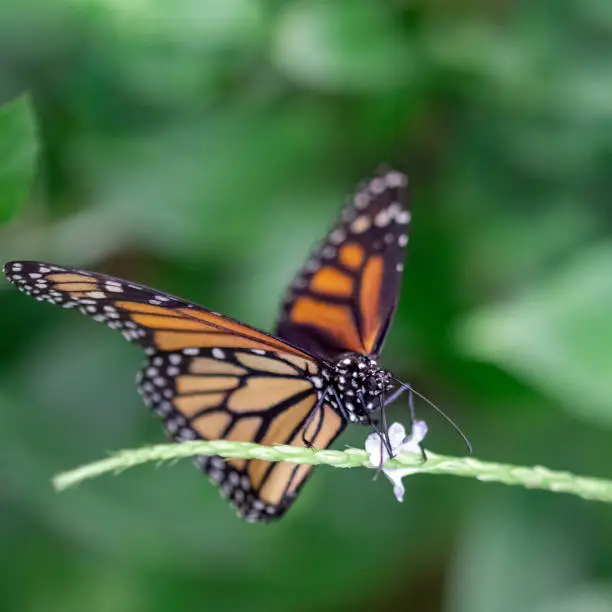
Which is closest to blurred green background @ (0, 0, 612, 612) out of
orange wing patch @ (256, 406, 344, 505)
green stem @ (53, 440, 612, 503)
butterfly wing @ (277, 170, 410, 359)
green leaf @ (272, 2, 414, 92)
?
green leaf @ (272, 2, 414, 92)

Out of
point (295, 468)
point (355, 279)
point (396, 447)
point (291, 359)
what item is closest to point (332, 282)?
point (355, 279)

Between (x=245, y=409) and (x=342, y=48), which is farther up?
(x=342, y=48)

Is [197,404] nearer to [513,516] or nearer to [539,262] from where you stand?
[513,516]

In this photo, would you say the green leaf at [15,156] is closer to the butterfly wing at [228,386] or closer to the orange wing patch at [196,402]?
the butterfly wing at [228,386]

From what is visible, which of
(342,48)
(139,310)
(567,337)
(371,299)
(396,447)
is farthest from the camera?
(342,48)

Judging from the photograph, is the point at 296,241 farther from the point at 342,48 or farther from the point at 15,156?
the point at 15,156

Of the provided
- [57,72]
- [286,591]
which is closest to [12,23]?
[57,72]

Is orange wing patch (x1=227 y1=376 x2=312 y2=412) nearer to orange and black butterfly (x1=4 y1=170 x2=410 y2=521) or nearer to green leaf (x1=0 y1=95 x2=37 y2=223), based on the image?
orange and black butterfly (x1=4 y1=170 x2=410 y2=521)
